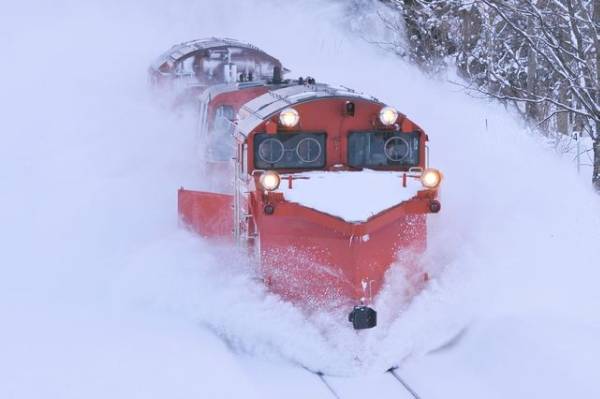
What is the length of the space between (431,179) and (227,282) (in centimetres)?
245

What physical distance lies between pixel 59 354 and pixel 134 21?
22.9 meters

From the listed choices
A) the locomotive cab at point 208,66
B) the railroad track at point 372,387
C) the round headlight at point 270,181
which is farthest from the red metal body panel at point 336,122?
the locomotive cab at point 208,66

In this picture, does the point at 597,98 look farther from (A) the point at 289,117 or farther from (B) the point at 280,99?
(A) the point at 289,117

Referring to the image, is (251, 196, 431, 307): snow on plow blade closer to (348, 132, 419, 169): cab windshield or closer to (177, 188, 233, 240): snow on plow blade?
(348, 132, 419, 169): cab windshield

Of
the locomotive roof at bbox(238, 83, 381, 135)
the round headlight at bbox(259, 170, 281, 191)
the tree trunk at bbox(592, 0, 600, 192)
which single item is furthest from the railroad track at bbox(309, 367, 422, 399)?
the tree trunk at bbox(592, 0, 600, 192)

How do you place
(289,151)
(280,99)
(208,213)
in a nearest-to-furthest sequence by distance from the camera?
(289,151) < (280,99) < (208,213)

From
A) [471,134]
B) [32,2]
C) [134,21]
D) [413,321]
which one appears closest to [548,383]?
[413,321]

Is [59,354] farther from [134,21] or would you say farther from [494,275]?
[134,21]

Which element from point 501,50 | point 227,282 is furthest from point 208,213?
point 501,50

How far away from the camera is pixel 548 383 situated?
763cm

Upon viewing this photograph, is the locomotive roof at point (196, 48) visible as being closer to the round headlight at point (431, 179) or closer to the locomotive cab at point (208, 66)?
the locomotive cab at point (208, 66)

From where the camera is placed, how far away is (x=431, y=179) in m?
8.75

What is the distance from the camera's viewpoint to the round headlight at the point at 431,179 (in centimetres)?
874

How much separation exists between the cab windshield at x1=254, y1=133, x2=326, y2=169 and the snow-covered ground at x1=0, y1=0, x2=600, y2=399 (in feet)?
4.09
